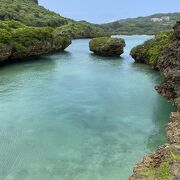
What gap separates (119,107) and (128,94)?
625 cm

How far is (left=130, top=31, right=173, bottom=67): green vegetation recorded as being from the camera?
6019 cm

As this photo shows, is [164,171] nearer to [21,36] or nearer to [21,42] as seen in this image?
[21,42]

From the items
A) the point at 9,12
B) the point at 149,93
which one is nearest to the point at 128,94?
the point at 149,93

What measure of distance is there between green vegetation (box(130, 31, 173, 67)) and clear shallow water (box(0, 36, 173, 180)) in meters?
10.2

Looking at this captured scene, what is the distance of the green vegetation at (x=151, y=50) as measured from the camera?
60.2 metres

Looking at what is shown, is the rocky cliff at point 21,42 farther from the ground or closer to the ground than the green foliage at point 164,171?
farther from the ground

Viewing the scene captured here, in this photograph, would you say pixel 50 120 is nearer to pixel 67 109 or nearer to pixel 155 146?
pixel 67 109

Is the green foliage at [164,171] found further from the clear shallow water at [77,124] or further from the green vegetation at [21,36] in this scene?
the green vegetation at [21,36]

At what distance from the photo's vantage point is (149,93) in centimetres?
4072

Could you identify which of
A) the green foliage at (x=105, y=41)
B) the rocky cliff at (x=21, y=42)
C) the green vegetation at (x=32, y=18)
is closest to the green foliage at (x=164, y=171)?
the rocky cliff at (x=21, y=42)

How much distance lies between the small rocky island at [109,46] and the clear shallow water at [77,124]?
26.9 metres

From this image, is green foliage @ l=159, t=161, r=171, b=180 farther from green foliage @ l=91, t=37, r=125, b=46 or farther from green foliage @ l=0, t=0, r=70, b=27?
green foliage @ l=0, t=0, r=70, b=27

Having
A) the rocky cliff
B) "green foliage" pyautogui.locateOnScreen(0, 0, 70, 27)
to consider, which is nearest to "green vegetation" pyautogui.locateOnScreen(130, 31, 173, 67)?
the rocky cliff

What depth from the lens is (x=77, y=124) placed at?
28.7 m
